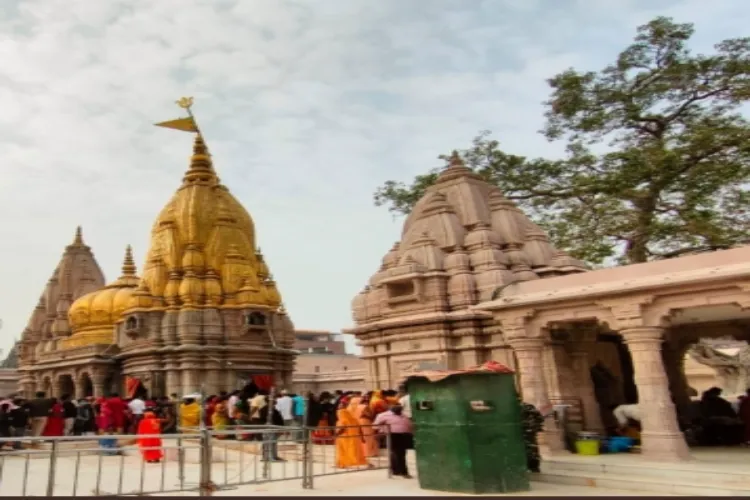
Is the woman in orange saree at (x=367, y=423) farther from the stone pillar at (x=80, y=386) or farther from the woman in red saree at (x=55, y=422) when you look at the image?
the stone pillar at (x=80, y=386)

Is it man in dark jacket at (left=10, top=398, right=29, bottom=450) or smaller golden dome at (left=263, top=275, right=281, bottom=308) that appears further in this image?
smaller golden dome at (left=263, top=275, right=281, bottom=308)

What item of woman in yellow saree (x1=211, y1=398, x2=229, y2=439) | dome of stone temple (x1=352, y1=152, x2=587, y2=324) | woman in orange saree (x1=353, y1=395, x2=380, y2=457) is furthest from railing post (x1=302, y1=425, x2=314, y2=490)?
woman in yellow saree (x1=211, y1=398, x2=229, y2=439)

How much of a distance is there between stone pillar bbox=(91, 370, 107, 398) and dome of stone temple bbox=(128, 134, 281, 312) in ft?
12.6

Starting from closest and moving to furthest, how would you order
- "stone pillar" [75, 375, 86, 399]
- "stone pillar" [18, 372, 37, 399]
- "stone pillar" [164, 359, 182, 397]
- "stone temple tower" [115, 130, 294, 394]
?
"stone pillar" [164, 359, 182, 397] < "stone temple tower" [115, 130, 294, 394] < "stone pillar" [75, 375, 86, 399] < "stone pillar" [18, 372, 37, 399]

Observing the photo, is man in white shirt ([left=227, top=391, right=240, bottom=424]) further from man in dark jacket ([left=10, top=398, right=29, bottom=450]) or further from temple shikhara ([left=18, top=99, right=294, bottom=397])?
temple shikhara ([left=18, top=99, right=294, bottom=397])

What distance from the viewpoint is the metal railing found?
910 cm

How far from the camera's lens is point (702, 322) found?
14812 millimetres

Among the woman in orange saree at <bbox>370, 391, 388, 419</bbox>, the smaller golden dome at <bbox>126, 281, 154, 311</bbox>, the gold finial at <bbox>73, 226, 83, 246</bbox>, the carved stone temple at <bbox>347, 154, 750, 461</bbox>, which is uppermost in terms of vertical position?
the gold finial at <bbox>73, 226, 83, 246</bbox>

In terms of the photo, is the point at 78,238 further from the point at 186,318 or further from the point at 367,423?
the point at 367,423

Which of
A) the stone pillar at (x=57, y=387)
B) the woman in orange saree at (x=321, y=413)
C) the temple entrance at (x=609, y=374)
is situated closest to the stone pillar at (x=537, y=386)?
the temple entrance at (x=609, y=374)

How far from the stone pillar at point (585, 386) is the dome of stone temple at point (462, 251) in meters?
2.32

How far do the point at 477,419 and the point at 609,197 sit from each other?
12.4 meters

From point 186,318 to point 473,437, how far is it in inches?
787

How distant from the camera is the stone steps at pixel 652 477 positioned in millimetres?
8727
